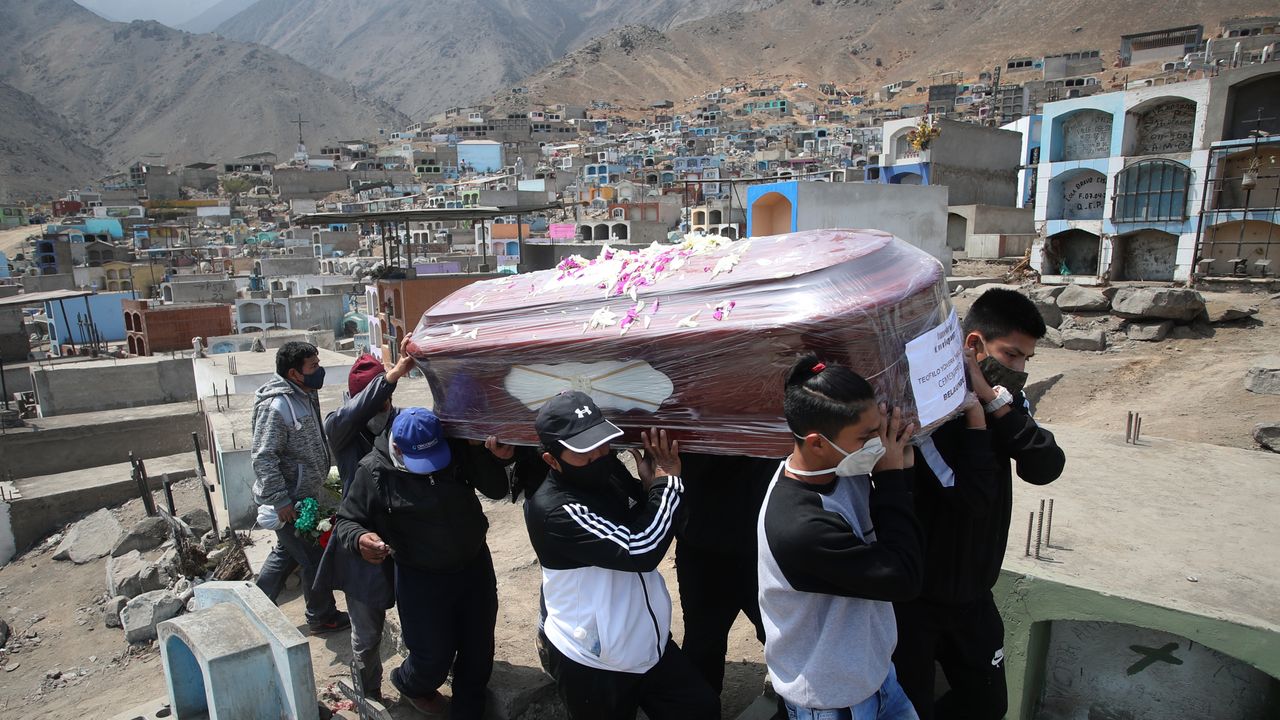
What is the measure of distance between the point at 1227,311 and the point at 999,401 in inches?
626

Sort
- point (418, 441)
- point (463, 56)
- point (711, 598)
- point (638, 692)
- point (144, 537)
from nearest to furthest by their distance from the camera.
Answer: point (638, 692) < point (418, 441) < point (711, 598) < point (144, 537) < point (463, 56)

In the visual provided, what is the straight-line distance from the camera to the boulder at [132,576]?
7.54 metres

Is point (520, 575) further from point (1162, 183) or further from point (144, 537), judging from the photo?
point (1162, 183)

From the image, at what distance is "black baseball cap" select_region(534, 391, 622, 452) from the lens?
2482 millimetres

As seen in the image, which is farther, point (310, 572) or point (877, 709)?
point (310, 572)

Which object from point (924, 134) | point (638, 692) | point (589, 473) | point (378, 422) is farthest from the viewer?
point (924, 134)

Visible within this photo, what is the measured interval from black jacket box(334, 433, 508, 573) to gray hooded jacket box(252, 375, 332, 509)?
127 cm

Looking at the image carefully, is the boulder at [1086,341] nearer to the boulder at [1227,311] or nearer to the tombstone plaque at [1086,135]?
the boulder at [1227,311]

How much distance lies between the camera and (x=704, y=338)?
252cm

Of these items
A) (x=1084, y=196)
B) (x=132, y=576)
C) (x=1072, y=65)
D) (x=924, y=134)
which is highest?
(x=1072, y=65)

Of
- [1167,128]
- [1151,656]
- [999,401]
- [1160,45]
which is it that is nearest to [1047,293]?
[1167,128]

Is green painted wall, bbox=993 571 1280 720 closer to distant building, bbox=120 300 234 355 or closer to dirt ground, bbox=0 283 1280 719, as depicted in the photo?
dirt ground, bbox=0 283 1280 719

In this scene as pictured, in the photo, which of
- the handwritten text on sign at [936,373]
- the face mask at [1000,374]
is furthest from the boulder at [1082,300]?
the handwritten text on sign at [936,373]

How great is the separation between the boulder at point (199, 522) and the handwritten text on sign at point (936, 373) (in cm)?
870
